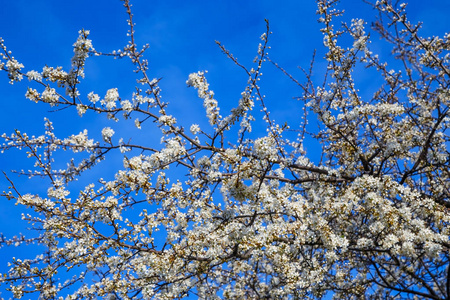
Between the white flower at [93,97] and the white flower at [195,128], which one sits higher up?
the white flower at [93,97]

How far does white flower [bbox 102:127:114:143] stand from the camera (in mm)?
6391

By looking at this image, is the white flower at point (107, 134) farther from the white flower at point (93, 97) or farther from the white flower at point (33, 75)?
the white flower at point (33, 75)

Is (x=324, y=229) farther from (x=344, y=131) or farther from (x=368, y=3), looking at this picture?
(x=368, y=3)

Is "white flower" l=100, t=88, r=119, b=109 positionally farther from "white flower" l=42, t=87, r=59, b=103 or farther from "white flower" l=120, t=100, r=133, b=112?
"white flower" l=42, t=87, r=59, b=103

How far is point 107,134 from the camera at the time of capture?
21.0ft

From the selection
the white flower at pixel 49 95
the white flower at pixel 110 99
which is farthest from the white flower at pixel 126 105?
the white flower at pixel 49 95

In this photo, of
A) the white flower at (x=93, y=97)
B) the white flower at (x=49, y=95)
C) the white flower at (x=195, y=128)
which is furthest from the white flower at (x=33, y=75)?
the white flower at (x=195, y=128)

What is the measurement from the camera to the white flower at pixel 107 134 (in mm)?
6391

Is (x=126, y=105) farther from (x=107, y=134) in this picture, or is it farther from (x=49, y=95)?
(x=49, y=95)

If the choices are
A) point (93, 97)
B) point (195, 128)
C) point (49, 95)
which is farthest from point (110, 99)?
point (195, 128)

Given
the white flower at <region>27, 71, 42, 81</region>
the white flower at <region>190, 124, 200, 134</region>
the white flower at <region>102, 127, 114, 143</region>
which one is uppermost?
the white flower at <region>27, 71, 42, 81</region>

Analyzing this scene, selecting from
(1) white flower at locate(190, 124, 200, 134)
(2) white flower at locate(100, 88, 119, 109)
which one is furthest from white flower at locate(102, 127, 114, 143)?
(1) white flower at locate(190, 124, 200, 134)

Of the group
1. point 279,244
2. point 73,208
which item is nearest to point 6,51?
point 73,208

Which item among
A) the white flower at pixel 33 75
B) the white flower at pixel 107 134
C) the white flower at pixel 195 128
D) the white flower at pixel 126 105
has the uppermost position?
the white flower at pixel 33 75
